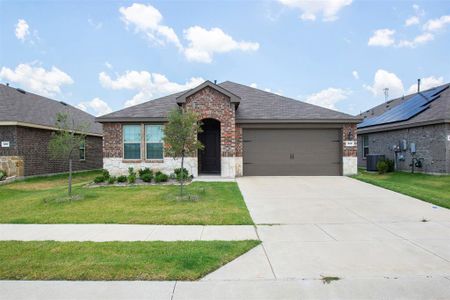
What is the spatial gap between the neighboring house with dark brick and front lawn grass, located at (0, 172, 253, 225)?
485cm

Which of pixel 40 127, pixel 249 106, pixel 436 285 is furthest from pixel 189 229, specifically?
pixel 40 127

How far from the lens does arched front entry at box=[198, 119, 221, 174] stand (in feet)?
53.9

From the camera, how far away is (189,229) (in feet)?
20.0

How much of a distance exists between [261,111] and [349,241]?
436 inches

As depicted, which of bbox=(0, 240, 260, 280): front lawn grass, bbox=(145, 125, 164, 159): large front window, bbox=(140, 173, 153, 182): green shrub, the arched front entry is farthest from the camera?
the arched front entry

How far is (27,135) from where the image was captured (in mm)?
15805

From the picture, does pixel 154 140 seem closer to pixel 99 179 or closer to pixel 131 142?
pixel 131 142

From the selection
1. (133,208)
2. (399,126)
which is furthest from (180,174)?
(399,126)

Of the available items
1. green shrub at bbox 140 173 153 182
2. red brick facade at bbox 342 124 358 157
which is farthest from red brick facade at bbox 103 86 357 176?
red brick facade at bbox 342 124 358 157

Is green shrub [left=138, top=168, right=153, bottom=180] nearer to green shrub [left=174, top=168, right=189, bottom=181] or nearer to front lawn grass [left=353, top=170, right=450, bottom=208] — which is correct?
green shrub [left=174, top=168, right=189, bottom=181]

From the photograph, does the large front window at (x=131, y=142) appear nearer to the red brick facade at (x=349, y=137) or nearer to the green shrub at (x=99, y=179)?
Answer: the green shrub at (x=99, y=179)

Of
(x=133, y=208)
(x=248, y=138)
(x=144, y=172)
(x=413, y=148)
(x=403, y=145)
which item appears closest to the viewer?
(x=133, y=208)

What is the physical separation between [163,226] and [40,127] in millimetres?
13983

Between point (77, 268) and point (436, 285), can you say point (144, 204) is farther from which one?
point (436, 285)
